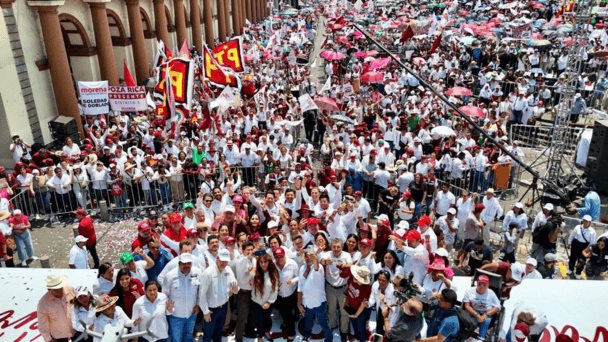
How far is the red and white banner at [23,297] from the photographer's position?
20.7 feet

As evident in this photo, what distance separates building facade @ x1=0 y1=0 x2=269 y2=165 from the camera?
47.2 feet

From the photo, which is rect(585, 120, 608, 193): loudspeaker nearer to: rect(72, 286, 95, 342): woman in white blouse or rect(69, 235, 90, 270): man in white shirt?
rect(69, 235, 90, 270): man in white shirt

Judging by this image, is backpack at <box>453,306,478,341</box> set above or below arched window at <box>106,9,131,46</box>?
below

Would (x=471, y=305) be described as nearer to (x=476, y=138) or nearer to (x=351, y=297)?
(x=351, y=297)

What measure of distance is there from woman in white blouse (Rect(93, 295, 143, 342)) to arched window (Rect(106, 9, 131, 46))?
17.8 meters

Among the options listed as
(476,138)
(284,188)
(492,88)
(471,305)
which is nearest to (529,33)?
(492,88)

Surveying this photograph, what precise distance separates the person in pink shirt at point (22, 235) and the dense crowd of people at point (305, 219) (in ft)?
0.09

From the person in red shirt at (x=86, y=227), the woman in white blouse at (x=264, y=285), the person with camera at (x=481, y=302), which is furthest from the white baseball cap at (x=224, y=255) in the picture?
the person in red shirt at (x=86, y=227)

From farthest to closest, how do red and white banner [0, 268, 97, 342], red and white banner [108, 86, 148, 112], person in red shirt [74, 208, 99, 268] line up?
red and white banner [108, 86, 148, 112], person in red shirt [74, 208, 99, 268], red and white banner [0, 268, 97, 342]

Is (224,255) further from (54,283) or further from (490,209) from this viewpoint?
(490,209)

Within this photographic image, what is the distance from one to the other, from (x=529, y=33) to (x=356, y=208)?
23234mm

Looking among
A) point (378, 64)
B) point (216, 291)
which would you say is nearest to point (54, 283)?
point (216, 291)

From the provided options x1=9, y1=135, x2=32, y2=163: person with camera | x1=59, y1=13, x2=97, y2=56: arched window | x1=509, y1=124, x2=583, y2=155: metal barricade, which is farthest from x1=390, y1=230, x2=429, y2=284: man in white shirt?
x1=59, y1=13, x2=97, y2=56: arched window

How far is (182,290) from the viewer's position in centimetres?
599
